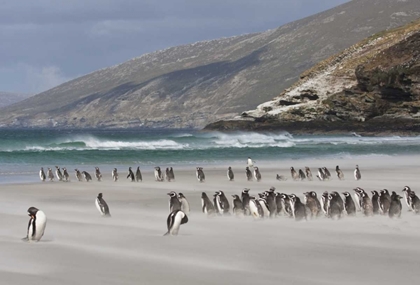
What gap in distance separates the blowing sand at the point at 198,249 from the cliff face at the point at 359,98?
181 feet

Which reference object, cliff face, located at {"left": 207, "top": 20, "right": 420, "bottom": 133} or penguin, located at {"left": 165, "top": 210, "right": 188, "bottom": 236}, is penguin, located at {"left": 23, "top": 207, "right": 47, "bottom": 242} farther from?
cliff face, located at {"left": 207, "top": 20, "right": 420, "bottom": 133}

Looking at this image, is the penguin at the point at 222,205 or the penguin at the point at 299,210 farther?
the penguin at the point at 222,205

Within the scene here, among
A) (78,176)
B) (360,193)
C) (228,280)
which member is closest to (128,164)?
(78,176)

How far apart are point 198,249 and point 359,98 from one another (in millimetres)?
67067

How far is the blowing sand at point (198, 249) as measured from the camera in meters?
7.95

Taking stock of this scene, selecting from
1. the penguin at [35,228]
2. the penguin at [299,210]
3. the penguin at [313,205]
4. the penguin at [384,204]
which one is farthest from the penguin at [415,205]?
the penguin at [35,228]

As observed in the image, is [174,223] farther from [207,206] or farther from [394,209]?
[394,209]

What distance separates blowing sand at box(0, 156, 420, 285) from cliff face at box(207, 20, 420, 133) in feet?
181

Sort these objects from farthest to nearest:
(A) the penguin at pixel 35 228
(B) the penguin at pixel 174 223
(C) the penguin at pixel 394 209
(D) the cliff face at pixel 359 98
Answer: (D) the cliff face at pixel 359 98 → (C) the penguin at pixel 394 209 → (B) the penguin at pixel 174 223 → (A) the penguin at pixel 35 228

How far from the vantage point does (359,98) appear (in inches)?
2923

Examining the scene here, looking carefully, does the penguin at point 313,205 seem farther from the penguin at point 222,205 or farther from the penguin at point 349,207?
the penguin at point 222,205

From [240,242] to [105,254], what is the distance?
6.79ft

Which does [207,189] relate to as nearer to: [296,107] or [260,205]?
[260,205]

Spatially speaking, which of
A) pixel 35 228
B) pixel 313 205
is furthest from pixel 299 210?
pixel 35 228
